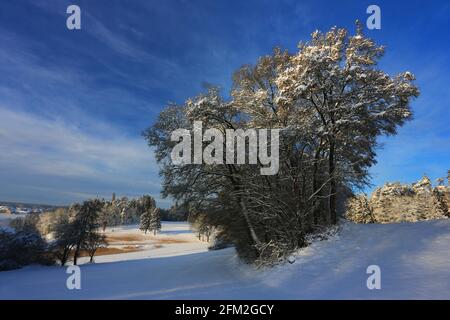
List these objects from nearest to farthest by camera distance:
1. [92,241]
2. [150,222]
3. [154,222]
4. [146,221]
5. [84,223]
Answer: [84,223]
[92,241]
[150,222]
[146,221]
[154,222]

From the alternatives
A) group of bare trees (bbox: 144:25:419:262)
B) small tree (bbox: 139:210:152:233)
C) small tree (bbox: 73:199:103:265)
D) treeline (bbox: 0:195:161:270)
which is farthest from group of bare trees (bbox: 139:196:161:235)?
group of bare trees (bbox: 144:25:419:262)

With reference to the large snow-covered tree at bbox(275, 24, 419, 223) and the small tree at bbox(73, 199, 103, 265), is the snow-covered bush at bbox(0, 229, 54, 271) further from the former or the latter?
the large snow-covered tree at bbox(275, 24, 419, 223)

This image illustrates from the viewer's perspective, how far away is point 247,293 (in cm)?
1056

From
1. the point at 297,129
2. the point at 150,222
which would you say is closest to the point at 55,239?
the point at 297,129

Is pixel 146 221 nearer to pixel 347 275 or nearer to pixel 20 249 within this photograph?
pixel 20 249

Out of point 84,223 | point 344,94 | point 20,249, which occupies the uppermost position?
point 344,94

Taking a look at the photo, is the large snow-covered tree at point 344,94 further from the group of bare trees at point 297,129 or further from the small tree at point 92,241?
the small tree at point 92,241

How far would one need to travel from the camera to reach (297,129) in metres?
16.8

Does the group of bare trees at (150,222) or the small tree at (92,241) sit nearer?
the small tree at (92,241)

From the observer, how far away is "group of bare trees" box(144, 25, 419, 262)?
16.1 m

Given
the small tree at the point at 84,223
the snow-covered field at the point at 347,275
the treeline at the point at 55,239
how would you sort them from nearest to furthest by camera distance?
the snow-covered field at the point at 347,275 < the treeline at the point at 55,239 < the small tree at the point at 84,223

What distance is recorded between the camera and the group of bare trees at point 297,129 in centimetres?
1614

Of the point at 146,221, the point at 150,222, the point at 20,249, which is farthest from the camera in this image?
the point at 146,221

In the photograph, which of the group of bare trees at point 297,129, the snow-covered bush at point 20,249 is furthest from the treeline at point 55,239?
the group of bare trees at point 297,129
